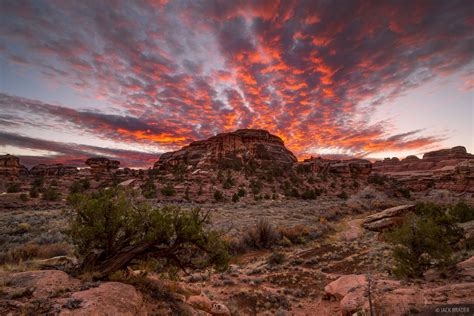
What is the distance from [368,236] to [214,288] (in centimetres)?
1372

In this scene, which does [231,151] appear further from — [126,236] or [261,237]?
[126,236]

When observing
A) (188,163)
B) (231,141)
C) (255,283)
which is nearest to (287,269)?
(255,283)

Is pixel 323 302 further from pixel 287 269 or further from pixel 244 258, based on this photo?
pixel 244 258

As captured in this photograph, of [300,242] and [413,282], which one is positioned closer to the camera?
[413,282]

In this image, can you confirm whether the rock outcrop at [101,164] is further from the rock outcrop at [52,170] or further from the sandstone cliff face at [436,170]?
the sandstone cliff face at [436,170]

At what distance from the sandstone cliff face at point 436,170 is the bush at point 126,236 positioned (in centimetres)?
7580

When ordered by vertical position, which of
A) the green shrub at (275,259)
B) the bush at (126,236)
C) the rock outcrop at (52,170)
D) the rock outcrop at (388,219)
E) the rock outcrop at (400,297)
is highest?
the bush at (126,236)

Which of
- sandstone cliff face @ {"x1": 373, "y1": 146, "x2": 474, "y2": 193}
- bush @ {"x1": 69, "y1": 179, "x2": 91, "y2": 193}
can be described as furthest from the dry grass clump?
sandstone cliff face @ {"x1": 373, "y1": 146, "x2": 474, "y2": 193}

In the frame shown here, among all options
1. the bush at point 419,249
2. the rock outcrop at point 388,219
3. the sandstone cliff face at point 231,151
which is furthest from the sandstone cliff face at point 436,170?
the bush at point 419,249

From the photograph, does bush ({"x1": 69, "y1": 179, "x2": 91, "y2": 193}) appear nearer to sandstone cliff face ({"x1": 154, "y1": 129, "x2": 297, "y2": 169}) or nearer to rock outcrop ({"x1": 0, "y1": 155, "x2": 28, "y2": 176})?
sandstone cliff face ({"x1": 154, "y1": 129, "x2": 297, "y2": 169})

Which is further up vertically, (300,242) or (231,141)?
(231,141)

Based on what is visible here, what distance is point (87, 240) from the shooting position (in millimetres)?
5996

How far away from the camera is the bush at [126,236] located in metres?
5.96

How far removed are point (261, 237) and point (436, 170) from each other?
102 metres
